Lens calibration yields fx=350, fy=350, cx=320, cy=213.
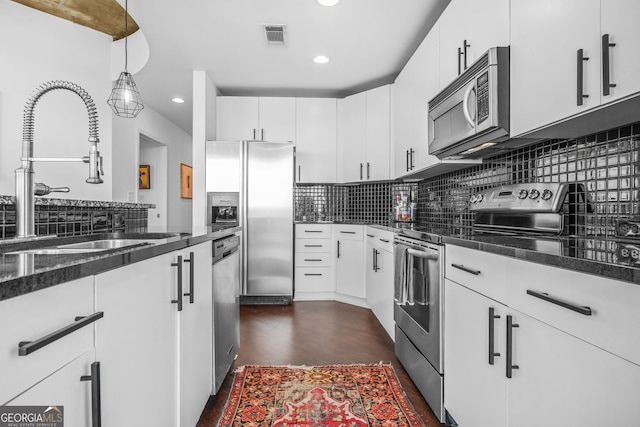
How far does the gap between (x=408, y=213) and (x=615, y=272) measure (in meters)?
2.95

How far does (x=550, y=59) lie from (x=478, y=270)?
0.86 m

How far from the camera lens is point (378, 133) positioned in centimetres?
391

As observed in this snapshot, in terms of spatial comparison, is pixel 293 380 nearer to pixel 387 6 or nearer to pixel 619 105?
pixel 619 105

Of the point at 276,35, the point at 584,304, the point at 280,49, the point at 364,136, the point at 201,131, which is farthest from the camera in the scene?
the point at 364,136

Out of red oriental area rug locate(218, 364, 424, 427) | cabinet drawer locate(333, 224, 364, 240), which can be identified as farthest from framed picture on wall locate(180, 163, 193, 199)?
red oriental area rug locate(218, 364, 424, 427)

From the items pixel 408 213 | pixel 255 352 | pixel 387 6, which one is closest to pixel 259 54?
pixel 387 6

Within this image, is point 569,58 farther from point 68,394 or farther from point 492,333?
point 68,394

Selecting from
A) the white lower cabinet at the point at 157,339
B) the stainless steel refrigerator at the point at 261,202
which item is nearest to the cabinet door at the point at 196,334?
the white lower cabinet at the point at 157,339

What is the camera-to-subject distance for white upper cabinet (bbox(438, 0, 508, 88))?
1.68 metres

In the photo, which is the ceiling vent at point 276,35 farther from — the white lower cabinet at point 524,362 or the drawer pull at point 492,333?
the drawer pull at point 492,333

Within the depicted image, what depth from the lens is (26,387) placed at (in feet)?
1.85

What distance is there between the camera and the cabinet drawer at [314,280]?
13.4 feet

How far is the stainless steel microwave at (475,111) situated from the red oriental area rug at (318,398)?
4.72 ft

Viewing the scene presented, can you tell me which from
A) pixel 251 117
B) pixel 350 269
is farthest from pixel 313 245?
pixel 251 117
